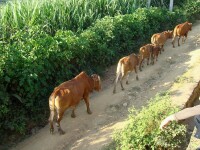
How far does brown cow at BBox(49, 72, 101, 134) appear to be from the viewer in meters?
6.76

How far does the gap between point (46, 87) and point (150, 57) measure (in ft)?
15.3

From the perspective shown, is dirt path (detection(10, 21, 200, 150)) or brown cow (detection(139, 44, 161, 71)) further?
brown cow (detection(139, 44, 161, 71))

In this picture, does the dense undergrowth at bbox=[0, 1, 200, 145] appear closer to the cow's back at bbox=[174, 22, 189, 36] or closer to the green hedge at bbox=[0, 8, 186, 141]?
the green hedge at bbox=[0, 8, 186, 141]

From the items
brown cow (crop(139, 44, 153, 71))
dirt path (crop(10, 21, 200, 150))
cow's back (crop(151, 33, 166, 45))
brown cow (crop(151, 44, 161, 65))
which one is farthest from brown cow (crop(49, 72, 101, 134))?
cow's back (crop(151, 33, 166, 45))

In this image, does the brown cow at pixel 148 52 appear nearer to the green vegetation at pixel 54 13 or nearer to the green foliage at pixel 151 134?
the green vegetation at pixel 54 13

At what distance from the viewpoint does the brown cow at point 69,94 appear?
6.76 m

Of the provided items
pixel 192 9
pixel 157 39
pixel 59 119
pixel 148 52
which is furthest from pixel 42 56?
pixel 192 9

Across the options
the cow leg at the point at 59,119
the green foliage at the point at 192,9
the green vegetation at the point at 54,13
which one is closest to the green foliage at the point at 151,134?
the cow leg at the point at 59,119

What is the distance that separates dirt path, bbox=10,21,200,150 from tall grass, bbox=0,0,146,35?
2.00m

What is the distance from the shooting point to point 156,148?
5738mm

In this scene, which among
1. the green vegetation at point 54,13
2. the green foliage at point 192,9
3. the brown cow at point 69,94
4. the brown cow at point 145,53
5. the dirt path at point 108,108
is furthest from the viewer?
the green foliage at point 192,9

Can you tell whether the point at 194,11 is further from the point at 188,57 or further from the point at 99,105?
the point at 99,105

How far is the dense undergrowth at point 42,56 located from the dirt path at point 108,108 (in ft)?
1.71

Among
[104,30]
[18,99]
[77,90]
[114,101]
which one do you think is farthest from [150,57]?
[18,99]
